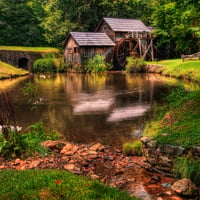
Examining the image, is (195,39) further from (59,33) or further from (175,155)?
(59,33)

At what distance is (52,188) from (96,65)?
26955mm

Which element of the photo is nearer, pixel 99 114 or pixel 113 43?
pixel 99 114

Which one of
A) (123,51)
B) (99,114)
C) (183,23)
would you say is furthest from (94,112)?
(123,51)

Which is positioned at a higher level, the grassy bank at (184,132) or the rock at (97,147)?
the grassy bank at (184,132)

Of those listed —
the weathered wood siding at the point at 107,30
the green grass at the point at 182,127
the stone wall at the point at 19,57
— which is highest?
the weathered wood siding at the point at 107,30

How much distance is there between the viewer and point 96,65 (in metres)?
30.6

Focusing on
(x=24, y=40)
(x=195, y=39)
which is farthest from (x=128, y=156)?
(x=24, y=40)

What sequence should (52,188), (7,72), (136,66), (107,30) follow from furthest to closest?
(107,30) → (136,66) → (7,72) → (52,188)

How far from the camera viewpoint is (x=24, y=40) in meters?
41.8

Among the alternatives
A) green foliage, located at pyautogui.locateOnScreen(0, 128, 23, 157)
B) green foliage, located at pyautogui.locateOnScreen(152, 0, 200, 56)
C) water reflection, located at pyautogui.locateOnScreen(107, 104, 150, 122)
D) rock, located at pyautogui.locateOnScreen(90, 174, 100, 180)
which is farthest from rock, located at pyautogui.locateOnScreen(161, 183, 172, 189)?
water reflection, located at pyautogui.locateOnScreen(107, 104, 150, 122)

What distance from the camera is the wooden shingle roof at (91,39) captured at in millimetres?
31062

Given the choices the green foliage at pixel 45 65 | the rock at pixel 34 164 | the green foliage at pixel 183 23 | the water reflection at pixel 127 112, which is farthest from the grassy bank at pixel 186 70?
the green foliage at pixel 45 65

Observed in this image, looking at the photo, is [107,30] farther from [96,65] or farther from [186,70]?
[186,70]

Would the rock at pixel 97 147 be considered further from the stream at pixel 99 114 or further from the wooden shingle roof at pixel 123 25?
the wooden shingle roof at pixel 123 25
